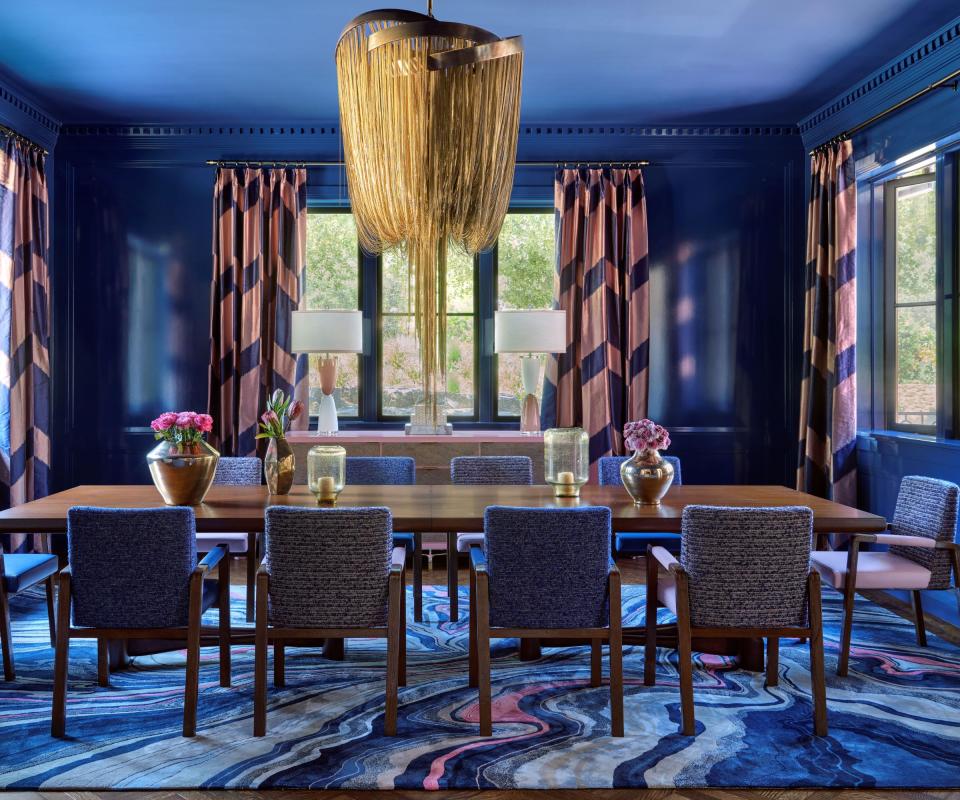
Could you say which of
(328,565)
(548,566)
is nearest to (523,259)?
(548,566)

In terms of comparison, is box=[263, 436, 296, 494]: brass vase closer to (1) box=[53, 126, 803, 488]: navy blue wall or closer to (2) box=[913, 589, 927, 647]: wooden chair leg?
(1) box=[53, 126, 803, 488]: navy blue wall

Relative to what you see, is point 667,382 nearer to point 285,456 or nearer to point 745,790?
point 285,456

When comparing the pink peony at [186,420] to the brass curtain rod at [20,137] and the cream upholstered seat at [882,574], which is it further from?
the brass curtain rod at [20,137]

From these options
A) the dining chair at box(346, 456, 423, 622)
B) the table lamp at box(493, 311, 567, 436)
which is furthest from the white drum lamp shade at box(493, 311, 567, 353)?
the dining chair at box(346, 456, 423, 622)

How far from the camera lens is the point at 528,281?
19.8 feet

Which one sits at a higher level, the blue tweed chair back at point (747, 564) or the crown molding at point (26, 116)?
the crown molding at point (26, 116)

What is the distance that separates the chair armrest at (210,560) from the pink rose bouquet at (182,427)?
1.54 feet

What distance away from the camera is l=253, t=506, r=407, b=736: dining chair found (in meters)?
2.74

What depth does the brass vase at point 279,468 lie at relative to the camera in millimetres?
3668

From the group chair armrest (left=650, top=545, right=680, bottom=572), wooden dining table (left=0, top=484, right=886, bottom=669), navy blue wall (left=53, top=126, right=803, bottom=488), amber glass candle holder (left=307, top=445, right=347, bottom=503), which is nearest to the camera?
chair armrest (left=650, top=545, right=680, bottom=572)

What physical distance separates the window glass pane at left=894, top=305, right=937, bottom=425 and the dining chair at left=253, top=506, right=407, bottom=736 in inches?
131

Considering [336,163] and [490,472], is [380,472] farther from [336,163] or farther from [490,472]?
[336,163]

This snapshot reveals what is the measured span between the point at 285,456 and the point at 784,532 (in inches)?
82.2

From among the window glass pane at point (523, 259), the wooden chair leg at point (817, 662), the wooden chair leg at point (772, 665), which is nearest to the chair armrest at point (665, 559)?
the wooden chair leg at point (817, 662)
